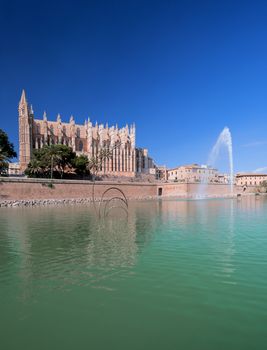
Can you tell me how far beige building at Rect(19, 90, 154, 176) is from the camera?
76062 mm

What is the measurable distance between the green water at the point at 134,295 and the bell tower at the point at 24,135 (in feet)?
218

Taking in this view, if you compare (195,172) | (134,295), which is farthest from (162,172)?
(134,295)

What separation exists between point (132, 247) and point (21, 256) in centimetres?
404

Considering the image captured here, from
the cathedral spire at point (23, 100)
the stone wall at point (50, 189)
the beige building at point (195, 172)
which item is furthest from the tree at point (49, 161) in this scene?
the beige building at point (195, 172)

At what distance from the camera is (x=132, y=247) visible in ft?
38.5

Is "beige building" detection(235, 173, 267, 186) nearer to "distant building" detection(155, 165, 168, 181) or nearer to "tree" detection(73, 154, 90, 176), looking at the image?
"distant building" detection(155, 165, 168, 181)

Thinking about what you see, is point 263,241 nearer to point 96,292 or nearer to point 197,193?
point 96,292

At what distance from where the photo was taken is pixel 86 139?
90625 millimetres

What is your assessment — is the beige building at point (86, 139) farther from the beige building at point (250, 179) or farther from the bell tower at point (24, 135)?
the beige building at point (250, 179)

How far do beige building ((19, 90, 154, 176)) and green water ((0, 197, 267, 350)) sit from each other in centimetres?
6906

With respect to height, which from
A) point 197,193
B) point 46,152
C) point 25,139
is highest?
point 25,139

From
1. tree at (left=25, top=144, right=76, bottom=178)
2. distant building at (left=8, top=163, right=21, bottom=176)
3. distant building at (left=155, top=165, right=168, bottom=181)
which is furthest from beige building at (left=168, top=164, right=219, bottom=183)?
distant building at (left=8, top=163, right=21, bottom=176)

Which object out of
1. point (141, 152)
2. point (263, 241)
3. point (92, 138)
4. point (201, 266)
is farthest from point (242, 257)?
point (141, 152)

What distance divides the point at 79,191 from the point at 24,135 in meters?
31.1
